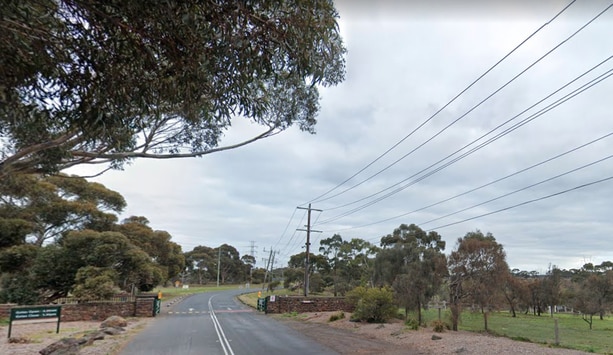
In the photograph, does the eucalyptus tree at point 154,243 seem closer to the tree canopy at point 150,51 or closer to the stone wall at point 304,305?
the stone wall at point 304,305

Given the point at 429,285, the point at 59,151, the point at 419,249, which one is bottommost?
the point at 429,285

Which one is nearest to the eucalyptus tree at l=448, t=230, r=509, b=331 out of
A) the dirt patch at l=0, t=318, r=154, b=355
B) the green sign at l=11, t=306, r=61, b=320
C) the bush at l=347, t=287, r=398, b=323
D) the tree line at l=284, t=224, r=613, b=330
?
the tree line at l=284, t=224, r=613, b=330

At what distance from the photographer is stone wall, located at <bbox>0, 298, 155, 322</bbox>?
26.4m

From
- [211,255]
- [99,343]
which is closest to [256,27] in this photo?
[99,343]

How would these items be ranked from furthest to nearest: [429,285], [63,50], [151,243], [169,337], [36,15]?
[151,243]
[429,285]
[169,337]
[63,50]
[36,15]

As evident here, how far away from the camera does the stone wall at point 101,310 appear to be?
26.4m

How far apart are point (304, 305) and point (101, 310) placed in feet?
49.8

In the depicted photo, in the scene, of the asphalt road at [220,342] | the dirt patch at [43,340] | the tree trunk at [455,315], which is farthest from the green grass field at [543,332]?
the dirt patch at [43,340]

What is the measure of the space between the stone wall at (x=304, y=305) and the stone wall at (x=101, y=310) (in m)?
9.36

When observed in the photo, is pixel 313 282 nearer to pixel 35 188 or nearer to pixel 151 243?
pixel 151 243

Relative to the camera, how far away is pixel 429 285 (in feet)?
77.9

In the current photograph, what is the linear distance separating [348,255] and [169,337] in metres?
46.3

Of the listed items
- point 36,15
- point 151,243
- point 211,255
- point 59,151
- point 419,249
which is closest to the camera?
Result: point 36,15

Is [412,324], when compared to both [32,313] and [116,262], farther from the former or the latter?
[116,262]
